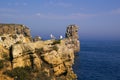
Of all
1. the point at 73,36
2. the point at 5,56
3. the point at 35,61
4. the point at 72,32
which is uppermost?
the point at 72,32

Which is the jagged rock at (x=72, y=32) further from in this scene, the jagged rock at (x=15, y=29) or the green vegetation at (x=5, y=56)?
the green vegetation at (x=5, y=56)

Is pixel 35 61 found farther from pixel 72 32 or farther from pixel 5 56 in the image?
pixel 72 32

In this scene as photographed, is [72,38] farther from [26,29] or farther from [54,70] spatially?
[54,70]

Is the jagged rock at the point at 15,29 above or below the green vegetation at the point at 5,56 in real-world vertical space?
above

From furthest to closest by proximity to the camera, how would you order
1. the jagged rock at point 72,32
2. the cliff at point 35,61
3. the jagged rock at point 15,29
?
the jagged rock at point 72,32 → the jagged rock at point 15,29 → the cliff at point 35,61

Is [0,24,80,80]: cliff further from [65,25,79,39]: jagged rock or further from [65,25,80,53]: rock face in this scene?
[65,25,79,39]: jagged rock

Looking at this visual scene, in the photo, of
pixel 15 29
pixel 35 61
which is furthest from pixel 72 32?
pixel 35 61

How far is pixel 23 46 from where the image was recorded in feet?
149

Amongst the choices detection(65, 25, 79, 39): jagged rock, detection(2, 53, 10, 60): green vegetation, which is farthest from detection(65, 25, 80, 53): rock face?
detection(2, 53, 10, 60): green vegetation

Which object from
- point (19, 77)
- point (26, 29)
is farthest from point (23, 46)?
point (26, 29)

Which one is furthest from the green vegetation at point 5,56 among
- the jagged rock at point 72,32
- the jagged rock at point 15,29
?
the jagged rock at point 72,32

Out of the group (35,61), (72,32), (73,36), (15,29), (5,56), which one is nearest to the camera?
(35,61)

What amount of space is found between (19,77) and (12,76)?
1.13 meters

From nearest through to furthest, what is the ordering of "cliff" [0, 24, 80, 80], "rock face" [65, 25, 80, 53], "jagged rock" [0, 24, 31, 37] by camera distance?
"cliff" [0, 24, 80, 80] < "jagged rock" [0, 24, 31, 37] < "rock face" [65, 25, 80, 53]
